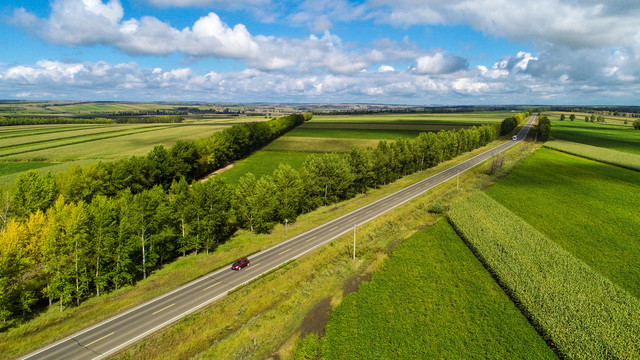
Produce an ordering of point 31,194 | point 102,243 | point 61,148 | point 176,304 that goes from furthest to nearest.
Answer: point 61,148 < point 31,194 < point 102,243 < point 176,304

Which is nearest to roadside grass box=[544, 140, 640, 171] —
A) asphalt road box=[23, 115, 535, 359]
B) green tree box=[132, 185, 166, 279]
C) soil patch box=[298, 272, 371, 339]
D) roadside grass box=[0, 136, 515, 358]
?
roadside grass box=[0, 136, 515, 358]

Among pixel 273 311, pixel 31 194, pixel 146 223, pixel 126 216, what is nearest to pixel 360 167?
pixel 146 223

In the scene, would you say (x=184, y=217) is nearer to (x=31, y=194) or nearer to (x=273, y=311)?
(x=31, y=194)

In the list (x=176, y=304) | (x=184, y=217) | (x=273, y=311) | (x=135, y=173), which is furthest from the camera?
(x=135, y=173)

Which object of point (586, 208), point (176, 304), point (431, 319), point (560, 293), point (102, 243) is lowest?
point (176, 304)

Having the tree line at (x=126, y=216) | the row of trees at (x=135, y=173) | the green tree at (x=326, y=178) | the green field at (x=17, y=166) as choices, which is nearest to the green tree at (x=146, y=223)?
the tree line at (x=126, y=216)
